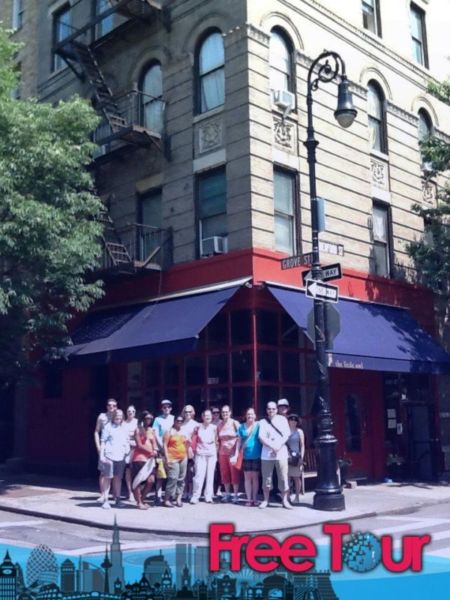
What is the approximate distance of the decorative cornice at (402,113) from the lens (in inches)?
806

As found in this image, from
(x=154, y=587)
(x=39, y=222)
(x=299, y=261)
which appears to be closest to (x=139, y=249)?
(x=39, y=222)

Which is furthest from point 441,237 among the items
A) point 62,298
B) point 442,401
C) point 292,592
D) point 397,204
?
point 292,592

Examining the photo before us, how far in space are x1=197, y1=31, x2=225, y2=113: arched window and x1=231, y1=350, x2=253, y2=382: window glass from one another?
19.4 feet

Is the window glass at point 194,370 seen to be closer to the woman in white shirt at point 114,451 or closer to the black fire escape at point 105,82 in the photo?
the woman in white shirt at point 114,451

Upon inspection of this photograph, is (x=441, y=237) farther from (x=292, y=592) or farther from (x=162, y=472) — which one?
(x=292, y=592)

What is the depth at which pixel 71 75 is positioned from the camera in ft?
70.5

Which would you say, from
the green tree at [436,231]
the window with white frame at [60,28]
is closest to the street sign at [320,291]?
the green tree at [436,231]

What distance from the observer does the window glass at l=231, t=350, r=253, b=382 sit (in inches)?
627

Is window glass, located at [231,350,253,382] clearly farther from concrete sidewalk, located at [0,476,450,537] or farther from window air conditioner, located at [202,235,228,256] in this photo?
concrete sidewalk, located at [0,476,450,537]

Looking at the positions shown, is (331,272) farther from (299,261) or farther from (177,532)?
(177,532)

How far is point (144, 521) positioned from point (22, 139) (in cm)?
844

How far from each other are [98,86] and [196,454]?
10.9 meters

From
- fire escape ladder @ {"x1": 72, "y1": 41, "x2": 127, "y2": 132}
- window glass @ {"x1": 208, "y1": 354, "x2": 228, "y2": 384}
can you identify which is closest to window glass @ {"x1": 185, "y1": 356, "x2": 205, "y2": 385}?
window glass @ {"x1": 208, "y1": 354, "x2": 228, "y2": 384}

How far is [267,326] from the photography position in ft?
54.0
